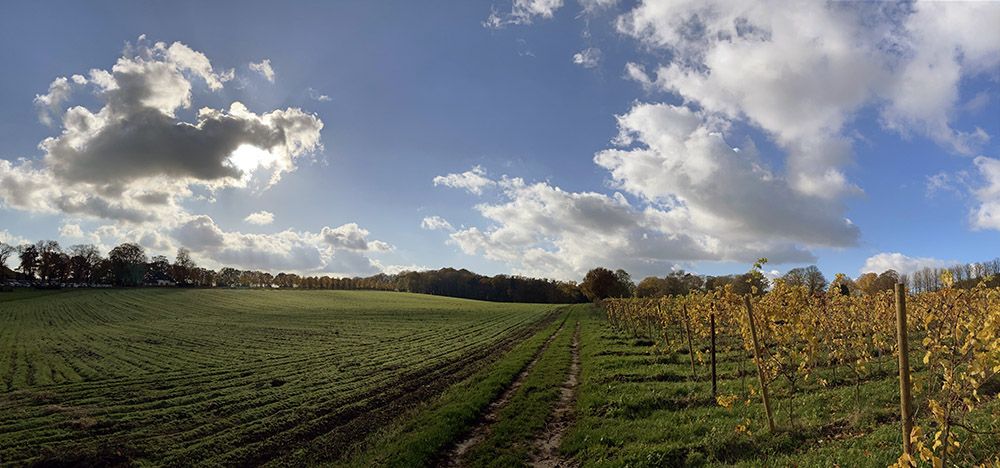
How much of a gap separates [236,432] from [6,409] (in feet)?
43.9

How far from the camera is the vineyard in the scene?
6.66 meters

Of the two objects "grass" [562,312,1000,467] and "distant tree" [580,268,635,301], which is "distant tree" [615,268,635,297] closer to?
"distant tree" [580,268,635,301]

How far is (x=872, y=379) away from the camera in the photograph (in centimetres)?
1614

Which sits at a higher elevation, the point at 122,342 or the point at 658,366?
the point at 658,366

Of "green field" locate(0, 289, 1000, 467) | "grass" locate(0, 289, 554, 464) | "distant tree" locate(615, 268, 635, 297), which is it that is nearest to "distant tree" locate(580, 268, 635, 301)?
"distant tree" locate(615, 268, 635, 297)

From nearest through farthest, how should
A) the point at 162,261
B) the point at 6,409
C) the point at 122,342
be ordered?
the point at 6,409
the point at 122,342
the point at 162,261

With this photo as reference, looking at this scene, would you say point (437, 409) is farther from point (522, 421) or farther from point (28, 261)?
point (28, 261)

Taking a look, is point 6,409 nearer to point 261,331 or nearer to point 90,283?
point 261,331

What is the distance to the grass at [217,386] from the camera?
15.8 meters

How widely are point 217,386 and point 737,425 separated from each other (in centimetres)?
2425

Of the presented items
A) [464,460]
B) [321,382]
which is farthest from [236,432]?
[464,460]

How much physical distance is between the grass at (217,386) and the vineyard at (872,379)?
11602 millimetres

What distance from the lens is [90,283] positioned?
138 m

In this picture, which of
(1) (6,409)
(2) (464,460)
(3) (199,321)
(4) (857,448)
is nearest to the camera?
(4) (857,448)
